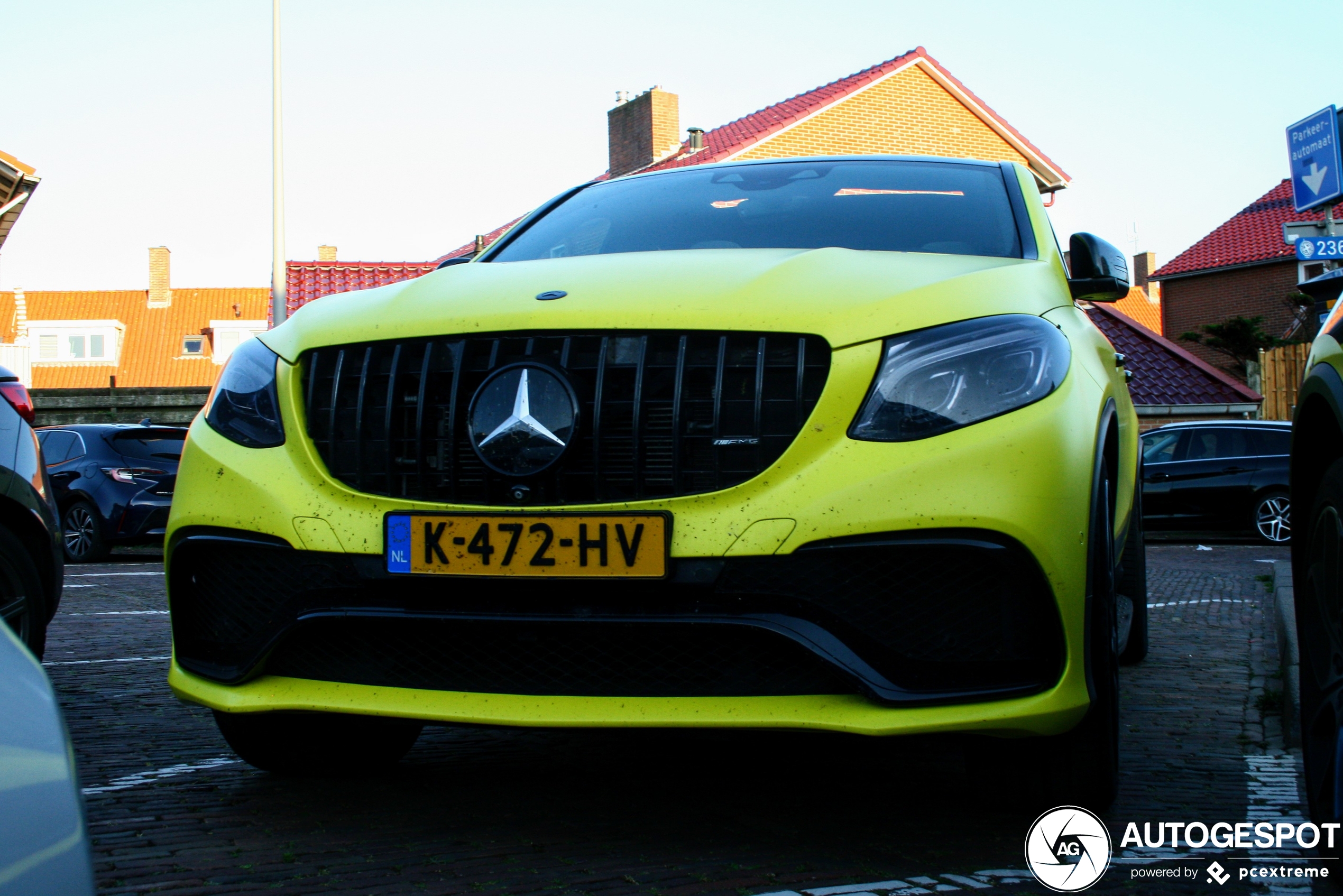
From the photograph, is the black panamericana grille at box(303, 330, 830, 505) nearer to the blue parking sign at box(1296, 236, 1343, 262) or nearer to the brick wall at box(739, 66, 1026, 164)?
the blue parking sign at box(1296, 236, 1343, 262)

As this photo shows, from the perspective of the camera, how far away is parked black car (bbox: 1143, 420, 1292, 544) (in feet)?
50.4

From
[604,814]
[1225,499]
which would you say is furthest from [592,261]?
[1225,499]

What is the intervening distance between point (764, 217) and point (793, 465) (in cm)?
157

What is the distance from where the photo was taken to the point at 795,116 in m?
27.7

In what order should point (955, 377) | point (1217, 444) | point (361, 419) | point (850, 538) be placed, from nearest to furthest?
point (850, 538) → point (955, 377) → point (361, 419) → point (1217, 444)

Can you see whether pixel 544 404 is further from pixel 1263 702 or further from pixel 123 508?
pixel 123 508

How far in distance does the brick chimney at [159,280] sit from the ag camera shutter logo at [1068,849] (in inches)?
2192

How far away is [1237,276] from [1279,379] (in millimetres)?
18046

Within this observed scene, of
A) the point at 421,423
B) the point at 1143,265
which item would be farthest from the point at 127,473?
the point at 1143,265

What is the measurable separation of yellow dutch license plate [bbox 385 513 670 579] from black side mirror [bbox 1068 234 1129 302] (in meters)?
1.75

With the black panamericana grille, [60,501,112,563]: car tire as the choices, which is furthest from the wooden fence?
the black panamericana grille

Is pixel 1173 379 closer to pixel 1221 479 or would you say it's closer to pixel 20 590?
pixel 1221 479

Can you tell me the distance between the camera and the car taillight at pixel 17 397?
444 cm

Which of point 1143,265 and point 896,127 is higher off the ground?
point 1143,265
